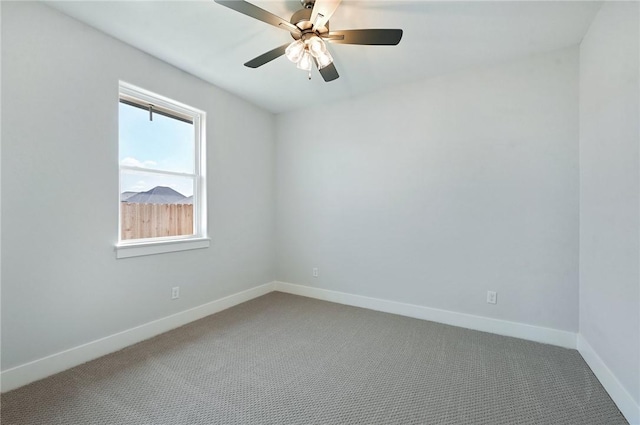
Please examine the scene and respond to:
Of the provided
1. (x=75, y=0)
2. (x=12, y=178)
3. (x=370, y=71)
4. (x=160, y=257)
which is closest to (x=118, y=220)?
(x=160, y=257)

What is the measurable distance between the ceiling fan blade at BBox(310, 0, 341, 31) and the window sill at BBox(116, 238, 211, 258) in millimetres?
2282

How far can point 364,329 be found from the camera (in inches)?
109

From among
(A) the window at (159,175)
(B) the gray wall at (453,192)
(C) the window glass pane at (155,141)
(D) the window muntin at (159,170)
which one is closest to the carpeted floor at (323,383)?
(B) the gray wall at (453,192)

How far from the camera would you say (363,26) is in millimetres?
2117

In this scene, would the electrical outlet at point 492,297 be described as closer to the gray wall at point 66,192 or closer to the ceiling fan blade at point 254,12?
the ceiling fan blade at point 254,12

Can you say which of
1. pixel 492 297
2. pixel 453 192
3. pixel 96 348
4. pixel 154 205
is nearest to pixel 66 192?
pixel 154 205

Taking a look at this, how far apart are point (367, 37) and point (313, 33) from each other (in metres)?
0.37

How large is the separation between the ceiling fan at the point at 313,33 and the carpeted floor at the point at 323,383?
2257 millimetres

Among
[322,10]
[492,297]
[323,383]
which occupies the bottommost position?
[323,383]

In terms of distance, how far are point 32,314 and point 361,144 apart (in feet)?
10.7

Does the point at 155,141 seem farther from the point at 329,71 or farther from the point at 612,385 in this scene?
the point at 612,385

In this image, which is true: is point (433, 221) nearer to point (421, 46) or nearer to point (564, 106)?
point (564, 106)

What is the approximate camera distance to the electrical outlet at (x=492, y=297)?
268 cm

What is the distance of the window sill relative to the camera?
2383 millimetres
